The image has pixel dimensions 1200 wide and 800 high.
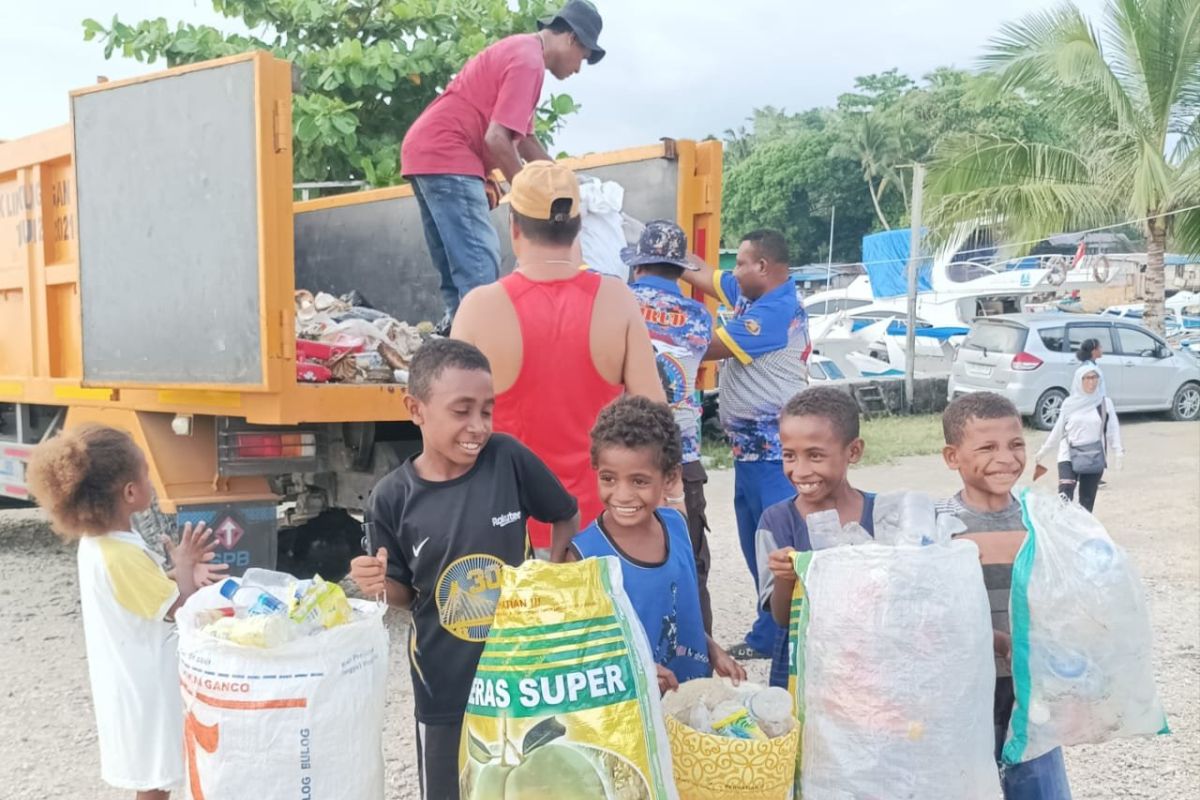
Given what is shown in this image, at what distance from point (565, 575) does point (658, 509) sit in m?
0.57

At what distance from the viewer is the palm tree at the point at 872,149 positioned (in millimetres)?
44406

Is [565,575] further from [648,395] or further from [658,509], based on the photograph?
[648,395]

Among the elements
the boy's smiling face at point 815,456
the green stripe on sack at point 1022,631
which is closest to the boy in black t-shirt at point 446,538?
the boy's smiling face at point 815,456

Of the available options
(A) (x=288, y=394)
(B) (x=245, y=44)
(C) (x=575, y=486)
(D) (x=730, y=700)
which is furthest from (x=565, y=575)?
(B) (x=245, y=44)

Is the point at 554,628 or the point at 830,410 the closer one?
the point at 554,628

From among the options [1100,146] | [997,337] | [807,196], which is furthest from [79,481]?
Result: [807,196]

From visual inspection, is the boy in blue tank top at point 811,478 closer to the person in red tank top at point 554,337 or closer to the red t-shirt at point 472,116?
the person in red tank top at point 554,337

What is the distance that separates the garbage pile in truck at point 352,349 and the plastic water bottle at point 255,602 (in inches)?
81.7

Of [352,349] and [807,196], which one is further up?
[807,196]

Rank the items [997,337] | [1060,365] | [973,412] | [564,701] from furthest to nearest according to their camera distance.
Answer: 1. [997,337]
2. [1060,365]
3. [973,412]
4. [564,701]

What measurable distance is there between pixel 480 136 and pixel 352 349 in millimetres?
977

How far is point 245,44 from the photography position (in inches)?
359

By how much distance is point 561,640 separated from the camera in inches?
71.7

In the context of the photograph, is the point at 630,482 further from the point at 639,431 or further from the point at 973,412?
the point at 973,412
